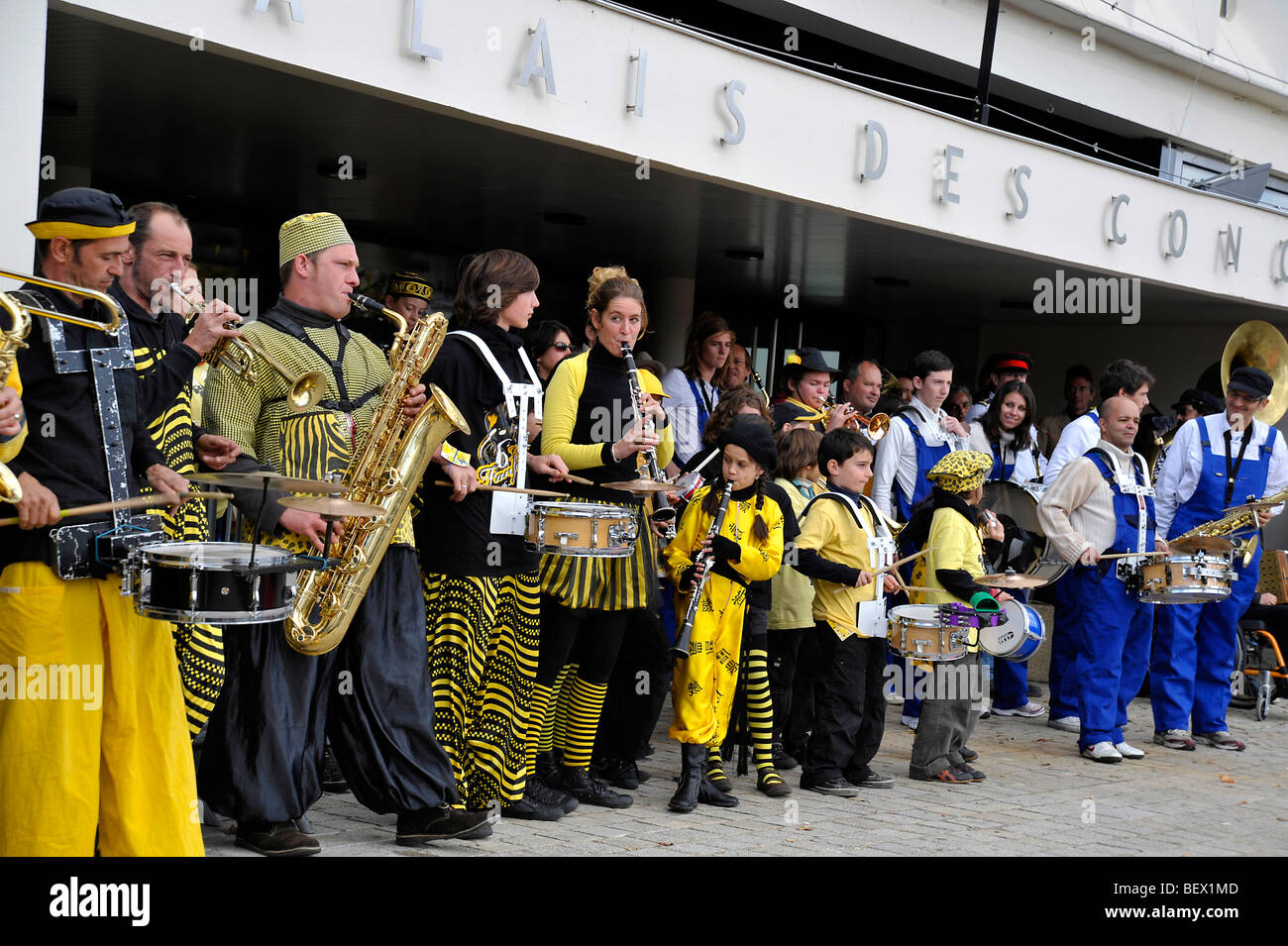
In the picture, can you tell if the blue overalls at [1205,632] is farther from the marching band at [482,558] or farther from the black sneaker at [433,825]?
the black sneaker at [433,825]

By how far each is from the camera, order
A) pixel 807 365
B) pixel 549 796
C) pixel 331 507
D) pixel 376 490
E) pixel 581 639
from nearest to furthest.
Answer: pixel 331 507 < pixel 376 490 < pixel 549 796 < pixel 581 639 < pixel 807 365

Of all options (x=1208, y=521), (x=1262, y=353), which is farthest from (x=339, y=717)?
(x=1262, y=353)

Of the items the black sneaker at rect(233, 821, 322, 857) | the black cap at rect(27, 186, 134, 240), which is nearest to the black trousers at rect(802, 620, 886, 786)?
the black sneaker at rect(233, 821, 322, 857)

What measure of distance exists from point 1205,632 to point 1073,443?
4.99 ft

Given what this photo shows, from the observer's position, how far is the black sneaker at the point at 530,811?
586 cm

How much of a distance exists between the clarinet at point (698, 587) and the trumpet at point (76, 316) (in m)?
3.05

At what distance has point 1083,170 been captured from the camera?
12.2 metres

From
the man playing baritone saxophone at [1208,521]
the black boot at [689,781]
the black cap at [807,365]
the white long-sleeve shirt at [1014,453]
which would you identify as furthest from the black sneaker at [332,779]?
the white long-sleeve shirt at [1014,453]

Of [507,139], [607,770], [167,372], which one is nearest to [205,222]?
[507,139]

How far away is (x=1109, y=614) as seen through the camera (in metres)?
8.55

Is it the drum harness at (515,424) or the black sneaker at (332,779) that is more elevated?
the drum harness at (515,424)

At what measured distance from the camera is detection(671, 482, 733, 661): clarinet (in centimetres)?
635

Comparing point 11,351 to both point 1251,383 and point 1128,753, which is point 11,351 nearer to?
point 1128,753
